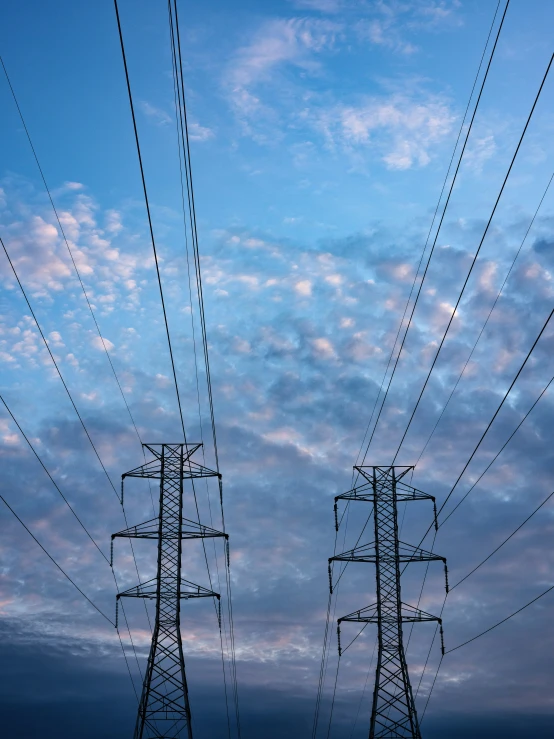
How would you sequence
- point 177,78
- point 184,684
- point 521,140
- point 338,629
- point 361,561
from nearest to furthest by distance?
point 521,140 → point 177,78 → point 184,684 → point 361,561 → point 338,629

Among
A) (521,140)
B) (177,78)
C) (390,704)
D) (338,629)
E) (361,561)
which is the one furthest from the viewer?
(338,629)

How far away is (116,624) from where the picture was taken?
36531mm

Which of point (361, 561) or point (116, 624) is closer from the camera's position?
point (116, 624)

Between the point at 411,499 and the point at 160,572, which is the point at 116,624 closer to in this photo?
the point at 160,572

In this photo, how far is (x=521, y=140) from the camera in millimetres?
16219

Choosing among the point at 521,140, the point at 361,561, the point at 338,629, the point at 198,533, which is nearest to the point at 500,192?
the point at 521,140

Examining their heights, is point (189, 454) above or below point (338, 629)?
above

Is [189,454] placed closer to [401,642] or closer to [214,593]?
[214,593]

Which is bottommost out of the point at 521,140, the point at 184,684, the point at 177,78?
the point at 184,684

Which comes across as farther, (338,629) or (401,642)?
(338,629)

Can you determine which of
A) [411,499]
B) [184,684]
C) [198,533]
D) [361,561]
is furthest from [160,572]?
[411,499]

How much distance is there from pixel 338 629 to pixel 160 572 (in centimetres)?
1163

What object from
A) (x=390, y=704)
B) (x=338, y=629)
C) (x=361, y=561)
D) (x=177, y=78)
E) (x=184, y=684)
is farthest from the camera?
(x=338, y=629)

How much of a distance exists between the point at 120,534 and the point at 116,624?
4.11 metres
